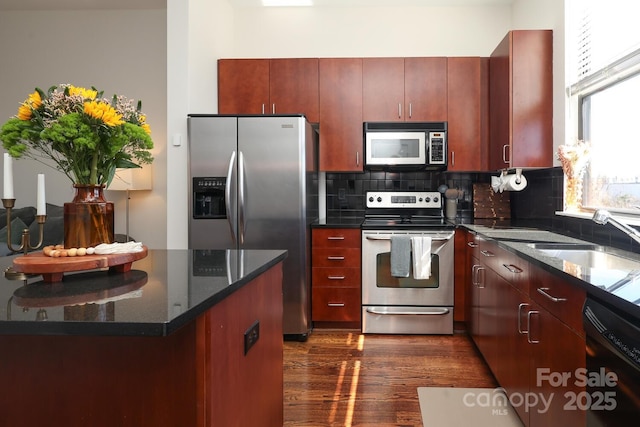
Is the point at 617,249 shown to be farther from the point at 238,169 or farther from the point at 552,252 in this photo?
the point at 238,169

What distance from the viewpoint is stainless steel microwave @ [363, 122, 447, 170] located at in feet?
12.8

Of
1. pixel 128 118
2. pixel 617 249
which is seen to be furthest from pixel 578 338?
pixel 128 118

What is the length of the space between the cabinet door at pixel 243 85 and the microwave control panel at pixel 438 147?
1419 mm

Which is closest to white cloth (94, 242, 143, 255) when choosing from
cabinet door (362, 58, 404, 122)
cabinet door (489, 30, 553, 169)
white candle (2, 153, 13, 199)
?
white candle (2, 153, 13, 199)

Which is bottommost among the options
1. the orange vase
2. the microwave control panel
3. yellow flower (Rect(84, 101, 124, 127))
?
the orange vase

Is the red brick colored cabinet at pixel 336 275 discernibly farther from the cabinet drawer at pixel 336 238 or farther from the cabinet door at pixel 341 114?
the cabinet door at pixel 341 114

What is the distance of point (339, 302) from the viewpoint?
3727mm

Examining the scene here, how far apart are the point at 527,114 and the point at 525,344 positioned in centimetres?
181

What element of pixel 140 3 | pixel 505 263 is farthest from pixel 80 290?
pixel 140 3

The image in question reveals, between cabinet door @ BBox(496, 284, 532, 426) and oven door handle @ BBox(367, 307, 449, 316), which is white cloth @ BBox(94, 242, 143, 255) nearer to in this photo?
cabinet door @ BBox(496, 284, 532, 426)

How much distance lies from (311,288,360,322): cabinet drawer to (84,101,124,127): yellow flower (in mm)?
2624

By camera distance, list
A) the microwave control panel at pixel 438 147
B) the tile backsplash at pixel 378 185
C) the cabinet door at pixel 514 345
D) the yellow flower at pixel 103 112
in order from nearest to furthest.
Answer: the yellow flower at pixel 103 112, the cabinet door at pixel 514 345, the microwave control panel at pixel 438 147, the tile backsplash at pixel 378 185

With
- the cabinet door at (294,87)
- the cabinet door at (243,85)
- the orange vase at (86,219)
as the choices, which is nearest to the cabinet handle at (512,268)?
the orange vase at (86,219)

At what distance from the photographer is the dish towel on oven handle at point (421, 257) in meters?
3.56
